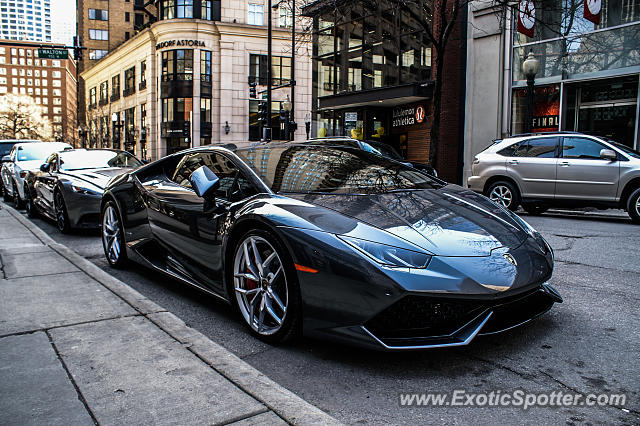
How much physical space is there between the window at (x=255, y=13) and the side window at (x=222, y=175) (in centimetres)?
4632

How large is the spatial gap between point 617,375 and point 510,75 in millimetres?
17196

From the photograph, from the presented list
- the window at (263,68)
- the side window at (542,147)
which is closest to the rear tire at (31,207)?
the side window at (542,147)

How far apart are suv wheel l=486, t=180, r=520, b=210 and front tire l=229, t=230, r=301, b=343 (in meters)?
8.72

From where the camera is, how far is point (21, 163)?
1321cm

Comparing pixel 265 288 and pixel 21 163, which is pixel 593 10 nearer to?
pixel 265 288

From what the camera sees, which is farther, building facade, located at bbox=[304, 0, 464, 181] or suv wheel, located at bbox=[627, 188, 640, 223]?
building facade, located at bbox=[304, 0, 464, 181]

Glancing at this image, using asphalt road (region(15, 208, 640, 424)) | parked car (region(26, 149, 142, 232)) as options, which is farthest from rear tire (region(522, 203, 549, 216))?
parked car (region(26, 149, 142, 232))

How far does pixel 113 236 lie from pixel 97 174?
11.5 ft

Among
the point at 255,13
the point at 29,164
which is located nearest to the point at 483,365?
the point at 29,164

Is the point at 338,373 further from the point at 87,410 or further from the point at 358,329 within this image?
the point at 87,410

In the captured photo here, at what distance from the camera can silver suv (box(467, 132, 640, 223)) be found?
9.82m

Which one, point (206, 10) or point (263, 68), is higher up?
point (206, 10)

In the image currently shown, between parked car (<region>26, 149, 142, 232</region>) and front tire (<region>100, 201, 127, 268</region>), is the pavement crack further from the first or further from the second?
parked car (<region>26, 149, 142, 232</region>)

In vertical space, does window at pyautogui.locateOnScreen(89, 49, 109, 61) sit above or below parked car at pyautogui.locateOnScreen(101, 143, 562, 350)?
above
